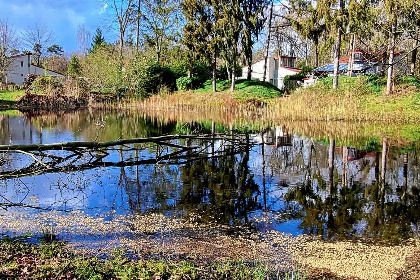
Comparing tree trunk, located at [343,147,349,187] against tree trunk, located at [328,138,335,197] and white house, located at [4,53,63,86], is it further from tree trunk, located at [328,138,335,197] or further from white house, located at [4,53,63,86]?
white house, located at [4,53,63,86]

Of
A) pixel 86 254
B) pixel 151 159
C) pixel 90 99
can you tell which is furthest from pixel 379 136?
pixel 90 99

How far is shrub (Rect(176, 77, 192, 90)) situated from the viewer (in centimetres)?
3566

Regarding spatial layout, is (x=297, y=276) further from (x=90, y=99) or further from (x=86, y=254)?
(x=90, y=99)

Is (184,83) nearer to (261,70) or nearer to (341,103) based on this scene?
(261,70)

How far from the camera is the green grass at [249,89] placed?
29703 mm

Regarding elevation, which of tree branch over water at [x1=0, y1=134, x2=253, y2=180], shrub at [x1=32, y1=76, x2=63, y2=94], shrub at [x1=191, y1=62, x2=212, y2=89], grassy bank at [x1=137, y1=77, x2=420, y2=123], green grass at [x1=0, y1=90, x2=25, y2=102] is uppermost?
shrub at [x1=191, y1=62, x2=212, y2=89]

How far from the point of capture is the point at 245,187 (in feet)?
27.1

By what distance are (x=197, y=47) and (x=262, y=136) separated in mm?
18349

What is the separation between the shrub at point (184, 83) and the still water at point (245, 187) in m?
23.6

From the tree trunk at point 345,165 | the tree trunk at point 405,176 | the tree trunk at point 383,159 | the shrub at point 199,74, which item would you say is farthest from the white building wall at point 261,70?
the tree trunk at point 405,176

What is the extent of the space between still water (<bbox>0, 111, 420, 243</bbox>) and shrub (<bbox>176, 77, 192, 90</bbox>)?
77.3 ft

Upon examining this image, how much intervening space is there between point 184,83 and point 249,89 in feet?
23.8

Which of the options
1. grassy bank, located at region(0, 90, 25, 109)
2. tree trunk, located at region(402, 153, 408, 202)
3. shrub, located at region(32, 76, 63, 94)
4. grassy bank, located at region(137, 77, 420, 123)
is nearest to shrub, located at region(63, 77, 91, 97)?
shrub, located at region(32, 76, 63, 94)

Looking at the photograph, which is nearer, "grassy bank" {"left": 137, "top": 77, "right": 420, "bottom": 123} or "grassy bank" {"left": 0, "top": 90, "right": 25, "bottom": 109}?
"grassy bank" {"left": 137, "top": 77, "right": 420, "bottom": 123}
